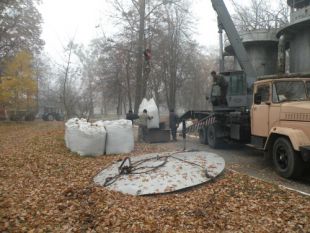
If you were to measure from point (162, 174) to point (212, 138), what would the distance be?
6.29 m

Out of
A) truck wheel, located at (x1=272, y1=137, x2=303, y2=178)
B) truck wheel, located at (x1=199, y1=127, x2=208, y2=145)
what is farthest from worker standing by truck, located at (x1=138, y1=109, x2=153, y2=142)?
truck wheel, located at (x1=272, y1=137, x2=303, y2=178)

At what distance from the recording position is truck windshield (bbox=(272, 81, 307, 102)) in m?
8.87

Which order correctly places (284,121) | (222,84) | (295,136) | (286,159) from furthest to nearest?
(222,84)
(284,121)
(286,159)
(295,136)

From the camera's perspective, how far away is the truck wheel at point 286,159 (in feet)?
26.5

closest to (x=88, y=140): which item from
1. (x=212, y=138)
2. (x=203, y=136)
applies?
(x=212, y=138)

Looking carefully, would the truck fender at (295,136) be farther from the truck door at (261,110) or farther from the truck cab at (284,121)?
the truck door at (261,110)

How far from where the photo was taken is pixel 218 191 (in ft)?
24.0

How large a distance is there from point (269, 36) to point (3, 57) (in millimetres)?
25472

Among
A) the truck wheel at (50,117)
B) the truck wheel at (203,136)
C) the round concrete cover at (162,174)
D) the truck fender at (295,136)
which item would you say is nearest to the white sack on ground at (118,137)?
the round concrete cover at (162,174)

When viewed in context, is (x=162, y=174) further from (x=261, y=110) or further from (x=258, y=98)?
(x=258, y=98)

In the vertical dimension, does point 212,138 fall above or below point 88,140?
below

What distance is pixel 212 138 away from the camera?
14.2 metres

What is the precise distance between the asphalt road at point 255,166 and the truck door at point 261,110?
0.97 meters

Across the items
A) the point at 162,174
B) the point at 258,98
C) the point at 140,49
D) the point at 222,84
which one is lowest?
the point at 162,174
